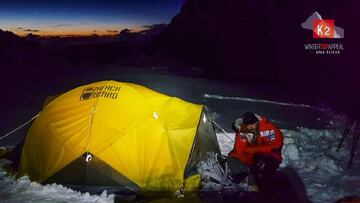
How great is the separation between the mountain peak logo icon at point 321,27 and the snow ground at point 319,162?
495 inches

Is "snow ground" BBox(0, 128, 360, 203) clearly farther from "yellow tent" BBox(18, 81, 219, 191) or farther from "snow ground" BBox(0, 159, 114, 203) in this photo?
"yellow tent" BBox(18, 81, 219, 191)

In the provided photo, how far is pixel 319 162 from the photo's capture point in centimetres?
852

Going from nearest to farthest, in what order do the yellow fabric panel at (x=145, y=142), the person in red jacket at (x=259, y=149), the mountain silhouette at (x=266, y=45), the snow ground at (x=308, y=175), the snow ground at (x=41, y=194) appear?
1. the snow ground at (x=41, y=194)
2. the snow ground at (x=308, y=175)
3. the yellow fabric panel at (x=145, y=142)
4. the person in red jacket at (x=259, y=149)
5. the mountain silhouette at (x=266, y=45)

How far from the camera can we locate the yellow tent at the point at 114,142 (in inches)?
278

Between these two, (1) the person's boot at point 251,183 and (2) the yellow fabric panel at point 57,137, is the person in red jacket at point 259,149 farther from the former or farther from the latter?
(2) the yellow fabric panel at point 57,137

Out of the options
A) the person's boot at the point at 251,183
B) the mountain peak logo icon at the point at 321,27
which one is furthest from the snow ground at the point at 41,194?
the mountain peak logo icon at the point at 321,27

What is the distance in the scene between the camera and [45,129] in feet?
25.1

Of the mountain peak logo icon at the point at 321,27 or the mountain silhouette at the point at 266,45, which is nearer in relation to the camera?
the mountain silhouette at the point at 266,45

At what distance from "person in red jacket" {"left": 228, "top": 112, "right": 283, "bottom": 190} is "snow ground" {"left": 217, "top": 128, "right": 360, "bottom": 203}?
759 millimetres

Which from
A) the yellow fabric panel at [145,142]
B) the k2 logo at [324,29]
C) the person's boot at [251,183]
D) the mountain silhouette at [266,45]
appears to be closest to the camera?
the yellow fabric panel at [145,142]

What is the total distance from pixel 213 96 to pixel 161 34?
2418 cm

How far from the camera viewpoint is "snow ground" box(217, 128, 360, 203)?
7.40 m

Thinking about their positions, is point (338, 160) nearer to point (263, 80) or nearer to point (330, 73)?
point (330, 73)

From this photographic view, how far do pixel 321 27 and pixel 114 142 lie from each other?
19381mm
